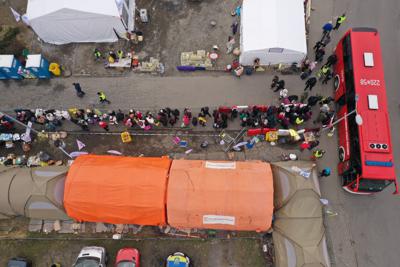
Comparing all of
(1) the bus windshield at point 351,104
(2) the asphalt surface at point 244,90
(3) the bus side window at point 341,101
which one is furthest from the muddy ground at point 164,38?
(3) the bus side window at point 341,101

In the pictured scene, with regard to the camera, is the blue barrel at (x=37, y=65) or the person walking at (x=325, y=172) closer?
the person walking at (x=325, y=172)

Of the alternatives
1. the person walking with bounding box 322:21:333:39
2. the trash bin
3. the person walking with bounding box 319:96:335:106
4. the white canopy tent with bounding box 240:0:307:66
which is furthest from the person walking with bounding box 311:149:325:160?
the trash bin

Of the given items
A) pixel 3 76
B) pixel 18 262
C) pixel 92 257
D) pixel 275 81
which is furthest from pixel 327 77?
pixel 3 76

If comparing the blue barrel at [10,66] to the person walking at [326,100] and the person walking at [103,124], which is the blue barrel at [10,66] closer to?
the person walking at [103,124]

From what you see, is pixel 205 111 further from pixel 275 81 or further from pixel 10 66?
pixel 10 66

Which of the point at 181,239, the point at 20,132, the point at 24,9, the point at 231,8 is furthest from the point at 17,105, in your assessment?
the point at 231,8

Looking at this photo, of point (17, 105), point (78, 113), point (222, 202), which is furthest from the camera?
point (17, 105)

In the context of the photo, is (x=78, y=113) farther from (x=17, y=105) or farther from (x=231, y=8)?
(x=231, y=8)
